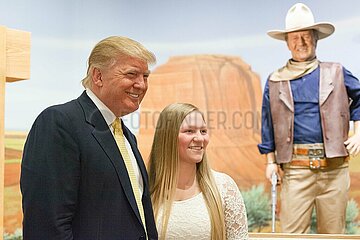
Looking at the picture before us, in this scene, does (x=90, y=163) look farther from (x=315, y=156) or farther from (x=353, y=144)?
(x=353, y=144)

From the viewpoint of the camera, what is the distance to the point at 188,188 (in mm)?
2326

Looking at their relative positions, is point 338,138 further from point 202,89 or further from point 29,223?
point 29,223

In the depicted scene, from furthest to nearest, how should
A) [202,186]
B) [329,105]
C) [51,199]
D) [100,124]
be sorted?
[329,105]
[202,186]
[100,124]
[51,199]

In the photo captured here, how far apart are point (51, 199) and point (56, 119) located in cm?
20

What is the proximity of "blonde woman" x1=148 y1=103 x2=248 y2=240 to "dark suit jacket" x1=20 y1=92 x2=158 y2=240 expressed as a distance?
0.61m

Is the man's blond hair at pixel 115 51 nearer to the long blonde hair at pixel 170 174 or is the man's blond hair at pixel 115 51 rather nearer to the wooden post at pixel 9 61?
the wooden post at pixel 9 61

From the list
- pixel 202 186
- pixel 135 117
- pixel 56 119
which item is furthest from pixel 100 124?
pixel 135 117

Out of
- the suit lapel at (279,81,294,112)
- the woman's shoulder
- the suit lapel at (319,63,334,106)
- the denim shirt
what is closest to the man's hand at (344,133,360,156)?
the denim shirt

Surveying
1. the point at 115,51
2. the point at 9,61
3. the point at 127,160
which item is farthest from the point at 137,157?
the point at 9,61

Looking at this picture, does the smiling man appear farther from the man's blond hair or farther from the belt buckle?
the man's blond hair

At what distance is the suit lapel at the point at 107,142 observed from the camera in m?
1.61

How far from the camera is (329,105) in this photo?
382 centimetres

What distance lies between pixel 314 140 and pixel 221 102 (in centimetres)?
115

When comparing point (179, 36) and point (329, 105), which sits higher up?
point (179, 36)
